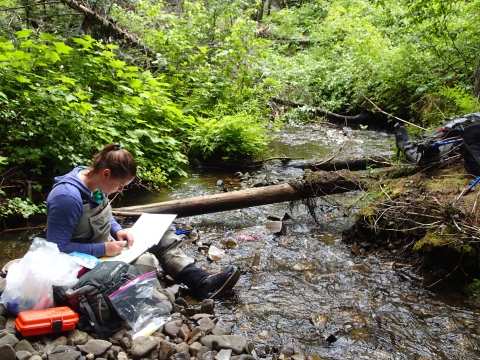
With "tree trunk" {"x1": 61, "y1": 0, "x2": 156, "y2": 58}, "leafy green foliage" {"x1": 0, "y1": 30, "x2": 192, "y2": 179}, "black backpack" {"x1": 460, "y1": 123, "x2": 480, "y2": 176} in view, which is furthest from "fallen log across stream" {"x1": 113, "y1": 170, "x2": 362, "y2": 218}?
"tree trunk" {"x1": 61, "y1": 0, "x2": 156, "y2": 58}

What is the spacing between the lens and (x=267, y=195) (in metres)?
5.14

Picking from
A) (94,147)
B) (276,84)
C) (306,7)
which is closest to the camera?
(94,147)

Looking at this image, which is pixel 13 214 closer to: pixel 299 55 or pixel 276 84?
pixel 276 84

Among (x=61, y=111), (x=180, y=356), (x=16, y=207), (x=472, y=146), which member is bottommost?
(x=16, y=207)

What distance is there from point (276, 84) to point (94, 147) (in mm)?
6189

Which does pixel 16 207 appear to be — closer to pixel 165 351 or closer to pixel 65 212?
pixel 65 212

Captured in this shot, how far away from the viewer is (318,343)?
2764 mm

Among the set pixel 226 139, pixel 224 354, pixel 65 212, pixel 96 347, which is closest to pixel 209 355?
pixel 224 354

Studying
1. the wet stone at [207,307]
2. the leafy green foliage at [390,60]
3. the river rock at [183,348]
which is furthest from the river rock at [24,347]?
the leafy green foliage at [390,60]

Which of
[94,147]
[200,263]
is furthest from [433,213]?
[94,147]

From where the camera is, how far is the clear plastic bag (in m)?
2.47

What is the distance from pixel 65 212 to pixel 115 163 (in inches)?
19.6

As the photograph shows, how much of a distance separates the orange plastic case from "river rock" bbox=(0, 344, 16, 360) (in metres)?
0.18

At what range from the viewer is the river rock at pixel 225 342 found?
2482mm
